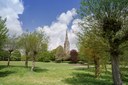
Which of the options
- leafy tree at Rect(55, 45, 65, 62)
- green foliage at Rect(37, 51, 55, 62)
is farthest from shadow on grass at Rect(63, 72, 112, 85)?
leafy tree at Rect(55, 45, 65, 62)

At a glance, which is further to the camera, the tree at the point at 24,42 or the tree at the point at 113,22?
the tree at the point at 24,42

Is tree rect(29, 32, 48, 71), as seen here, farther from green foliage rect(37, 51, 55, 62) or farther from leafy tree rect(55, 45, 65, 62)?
leafy tree rect(55, 45, 65, 62)

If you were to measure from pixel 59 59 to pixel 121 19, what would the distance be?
86981 millimetres

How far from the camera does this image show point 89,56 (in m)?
40.4

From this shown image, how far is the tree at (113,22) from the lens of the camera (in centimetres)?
2405

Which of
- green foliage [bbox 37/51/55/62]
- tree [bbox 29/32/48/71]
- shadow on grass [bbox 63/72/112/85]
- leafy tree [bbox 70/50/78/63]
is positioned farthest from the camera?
leafy tree [bbox 70/50/78/63]

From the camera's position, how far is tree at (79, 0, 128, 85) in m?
24.0

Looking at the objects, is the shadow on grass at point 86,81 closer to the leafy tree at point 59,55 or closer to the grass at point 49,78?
the grass at point 49,78

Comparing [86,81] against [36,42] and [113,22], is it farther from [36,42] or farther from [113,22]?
[36,42]

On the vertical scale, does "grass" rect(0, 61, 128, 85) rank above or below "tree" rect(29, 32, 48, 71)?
below

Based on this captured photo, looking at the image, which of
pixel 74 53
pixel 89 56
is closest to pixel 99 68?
pixel 89 56

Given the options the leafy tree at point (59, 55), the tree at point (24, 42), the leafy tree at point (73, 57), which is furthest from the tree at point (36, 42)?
the leafy tree at point (59, 55)

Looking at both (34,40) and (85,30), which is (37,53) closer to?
A: (34,40)

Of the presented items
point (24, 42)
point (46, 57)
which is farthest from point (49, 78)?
point (46, 57)
